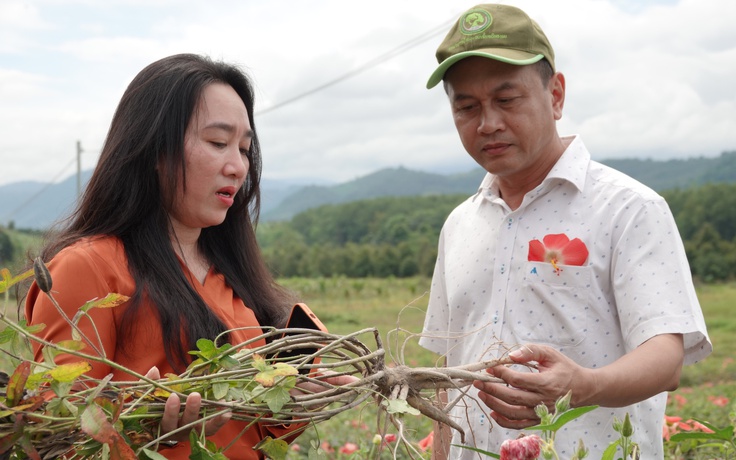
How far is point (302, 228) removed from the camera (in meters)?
57.8

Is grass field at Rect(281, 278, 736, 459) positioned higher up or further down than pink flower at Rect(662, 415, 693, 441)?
further down

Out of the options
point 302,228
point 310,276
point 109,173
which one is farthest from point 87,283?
point 302,228

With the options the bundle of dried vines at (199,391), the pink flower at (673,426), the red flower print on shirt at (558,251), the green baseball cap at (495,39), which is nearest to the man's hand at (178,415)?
the bundle of dried vines at (199,391)

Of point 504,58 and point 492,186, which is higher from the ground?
point 504,58

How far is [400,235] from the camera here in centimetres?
4566

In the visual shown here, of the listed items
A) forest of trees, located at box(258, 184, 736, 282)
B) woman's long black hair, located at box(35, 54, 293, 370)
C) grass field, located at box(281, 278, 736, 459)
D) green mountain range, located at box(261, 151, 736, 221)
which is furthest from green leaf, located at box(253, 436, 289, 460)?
green mountain range, located at box(261, 151, 736, 221)

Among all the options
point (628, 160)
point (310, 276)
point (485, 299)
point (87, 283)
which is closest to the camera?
point (87, 283)

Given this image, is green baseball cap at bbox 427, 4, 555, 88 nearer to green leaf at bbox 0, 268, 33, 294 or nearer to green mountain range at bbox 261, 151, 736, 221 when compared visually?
green leaf at bbox 0, 268, 33, 294

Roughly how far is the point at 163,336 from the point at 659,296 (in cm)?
97

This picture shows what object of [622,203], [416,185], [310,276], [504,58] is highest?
[504,58]

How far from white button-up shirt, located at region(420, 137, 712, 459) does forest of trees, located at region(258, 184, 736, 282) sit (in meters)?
24.5

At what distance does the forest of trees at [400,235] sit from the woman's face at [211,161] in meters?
24.6

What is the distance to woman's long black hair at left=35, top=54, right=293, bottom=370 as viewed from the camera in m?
1.56

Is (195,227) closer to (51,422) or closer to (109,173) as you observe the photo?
(109,173)
